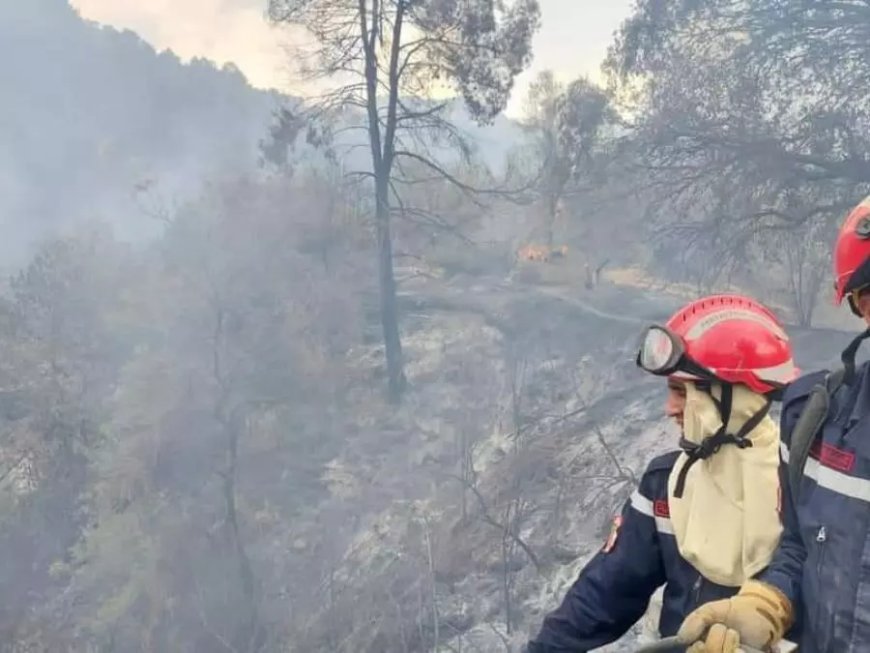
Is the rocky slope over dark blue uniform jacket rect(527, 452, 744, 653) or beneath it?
beneath

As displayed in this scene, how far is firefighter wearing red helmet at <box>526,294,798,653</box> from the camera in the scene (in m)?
1.63

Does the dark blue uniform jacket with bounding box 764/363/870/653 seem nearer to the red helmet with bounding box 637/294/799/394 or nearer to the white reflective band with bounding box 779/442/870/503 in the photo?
the white reflective band with bounding box 779/442/870/503

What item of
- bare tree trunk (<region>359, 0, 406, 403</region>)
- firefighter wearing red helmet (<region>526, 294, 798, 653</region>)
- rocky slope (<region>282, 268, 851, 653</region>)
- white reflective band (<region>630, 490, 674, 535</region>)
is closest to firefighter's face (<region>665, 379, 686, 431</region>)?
firefighter wearing red helmet (<region>526, 294, 798, 653</region>)

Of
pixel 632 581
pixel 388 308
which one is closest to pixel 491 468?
pixel 388 308

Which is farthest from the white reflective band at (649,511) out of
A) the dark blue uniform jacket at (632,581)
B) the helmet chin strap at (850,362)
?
the helmet chin strap at (850,362)

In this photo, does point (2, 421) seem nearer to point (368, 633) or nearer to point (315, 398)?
point (315, 398)

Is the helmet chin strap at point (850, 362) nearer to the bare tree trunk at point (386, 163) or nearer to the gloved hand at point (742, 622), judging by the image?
the gloved hand at point (742, 622)

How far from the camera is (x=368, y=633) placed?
7.47 meters

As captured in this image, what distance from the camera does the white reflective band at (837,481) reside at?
1.19 m

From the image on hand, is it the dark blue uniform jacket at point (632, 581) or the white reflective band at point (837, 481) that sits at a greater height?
the white reflective band at point (837, 481)

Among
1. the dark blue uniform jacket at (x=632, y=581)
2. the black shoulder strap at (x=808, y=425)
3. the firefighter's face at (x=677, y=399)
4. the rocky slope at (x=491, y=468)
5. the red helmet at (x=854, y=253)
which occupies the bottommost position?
the rocky slope at (x=491, y=468)

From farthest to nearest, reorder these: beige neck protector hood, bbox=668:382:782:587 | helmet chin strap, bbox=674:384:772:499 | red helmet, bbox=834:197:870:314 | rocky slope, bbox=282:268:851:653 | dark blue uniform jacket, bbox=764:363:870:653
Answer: rocky slope, bbox=282:268:851:653 < helmet chin strap, bbox=674:384:772:499 < beige neck protector hood, bbox=668:382:782:587 < red helmet, bbox=834:197:870:314 < dark blue uniform jacket, bbox=764:363:870:653

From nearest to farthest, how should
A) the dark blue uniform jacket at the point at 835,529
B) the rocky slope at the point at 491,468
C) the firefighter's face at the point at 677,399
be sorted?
the dark blue uniform jacket at the point at 835,529, the firefighter's face at the point at 677,399, the rocky slope at the point at 491,468

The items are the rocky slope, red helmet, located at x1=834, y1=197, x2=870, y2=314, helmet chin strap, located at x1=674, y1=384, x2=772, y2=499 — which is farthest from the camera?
the rocky slope
